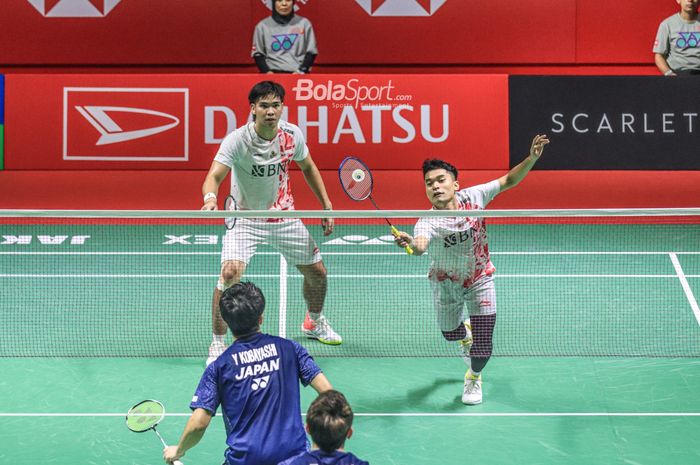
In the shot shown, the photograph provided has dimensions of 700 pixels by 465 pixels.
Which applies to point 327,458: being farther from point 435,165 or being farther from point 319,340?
point 319,340

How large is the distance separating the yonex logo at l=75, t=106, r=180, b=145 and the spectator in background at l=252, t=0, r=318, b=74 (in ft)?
5.73

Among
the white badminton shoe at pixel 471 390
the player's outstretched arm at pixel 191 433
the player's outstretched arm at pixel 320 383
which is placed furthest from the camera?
the white badminton shoe at pixel 471 390

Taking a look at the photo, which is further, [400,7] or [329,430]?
[400,7]

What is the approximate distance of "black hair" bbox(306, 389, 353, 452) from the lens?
4.00 m

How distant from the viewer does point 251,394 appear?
4.58 metres

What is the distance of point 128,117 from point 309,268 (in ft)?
16.0

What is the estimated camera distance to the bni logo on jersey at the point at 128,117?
1186 centimetres

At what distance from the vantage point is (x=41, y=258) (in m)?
10.4

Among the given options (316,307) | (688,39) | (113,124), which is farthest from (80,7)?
(316,307)

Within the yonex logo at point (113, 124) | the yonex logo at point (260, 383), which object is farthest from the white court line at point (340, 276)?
the yonex logo at point (260, 383)

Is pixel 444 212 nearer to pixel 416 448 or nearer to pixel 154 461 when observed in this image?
pixel 416 448

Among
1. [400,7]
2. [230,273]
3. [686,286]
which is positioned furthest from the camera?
[400,7]

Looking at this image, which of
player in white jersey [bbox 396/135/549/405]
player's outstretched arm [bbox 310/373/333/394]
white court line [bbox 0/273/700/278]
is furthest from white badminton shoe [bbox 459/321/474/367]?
player's outstretched arm [bbox 310/373/333/394]

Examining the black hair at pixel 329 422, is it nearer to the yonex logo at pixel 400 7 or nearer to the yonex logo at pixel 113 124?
the yonex logo at pixel 113 124
